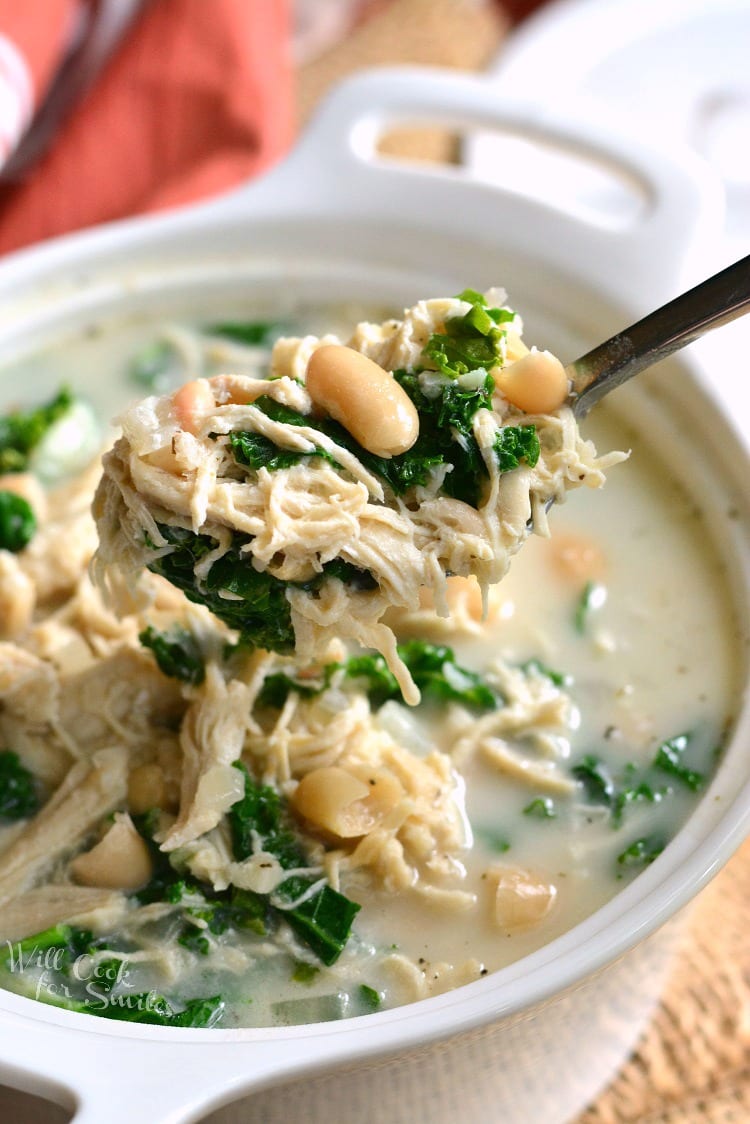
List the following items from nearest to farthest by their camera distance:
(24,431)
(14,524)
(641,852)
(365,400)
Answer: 1. (365,400)
2. (641,852)
3. (14,524)
4. (24,431)

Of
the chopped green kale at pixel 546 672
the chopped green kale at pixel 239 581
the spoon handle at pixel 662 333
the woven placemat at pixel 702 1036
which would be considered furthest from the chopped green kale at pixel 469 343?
the woven placemat at pixel 702 1036

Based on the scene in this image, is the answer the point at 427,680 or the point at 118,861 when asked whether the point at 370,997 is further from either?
the point at 427,680

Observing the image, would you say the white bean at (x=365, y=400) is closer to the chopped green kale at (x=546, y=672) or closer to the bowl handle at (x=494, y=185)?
the chopped green kale at (x=546, y=672)

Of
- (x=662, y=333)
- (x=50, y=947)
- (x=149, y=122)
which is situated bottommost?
(x=50, y=947)

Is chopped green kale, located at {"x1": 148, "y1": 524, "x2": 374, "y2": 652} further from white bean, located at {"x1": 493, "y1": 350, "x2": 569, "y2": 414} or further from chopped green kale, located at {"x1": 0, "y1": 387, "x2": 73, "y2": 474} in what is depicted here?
chopped green kale, located at {"x1": 0, "y1": 387, "x2": 73, "y2": 474}

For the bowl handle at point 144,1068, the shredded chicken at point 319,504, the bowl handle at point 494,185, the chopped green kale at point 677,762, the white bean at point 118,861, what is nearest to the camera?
the bowl handle at point 144,1068

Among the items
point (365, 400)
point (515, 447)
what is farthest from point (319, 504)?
point (515, 447)

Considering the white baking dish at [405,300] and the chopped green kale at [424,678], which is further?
the chopped green kale at [424,678]
